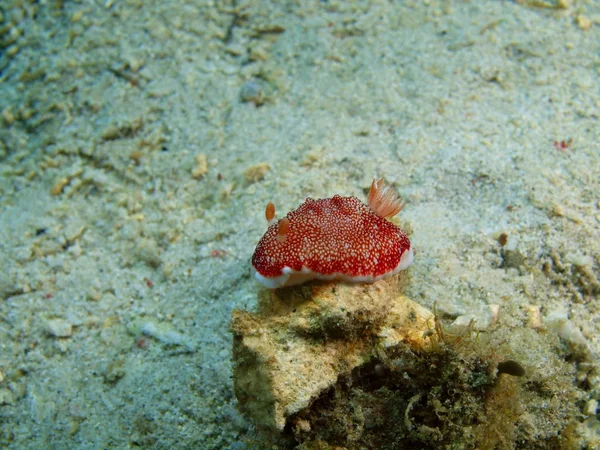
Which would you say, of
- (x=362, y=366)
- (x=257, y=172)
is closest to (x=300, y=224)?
(x=362, y=366)

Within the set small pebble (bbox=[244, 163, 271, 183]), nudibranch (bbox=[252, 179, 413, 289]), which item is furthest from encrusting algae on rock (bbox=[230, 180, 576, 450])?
small pebble (bbox=[244, 163, 271, 183])

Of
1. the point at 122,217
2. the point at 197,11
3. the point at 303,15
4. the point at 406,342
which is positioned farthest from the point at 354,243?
the point at 197,11

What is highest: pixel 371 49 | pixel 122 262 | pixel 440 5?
pixel 440 5

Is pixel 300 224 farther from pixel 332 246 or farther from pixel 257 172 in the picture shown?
pixel 257 172

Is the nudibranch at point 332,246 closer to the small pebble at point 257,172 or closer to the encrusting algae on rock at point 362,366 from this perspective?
the encrusting algae on rock at point 362,366

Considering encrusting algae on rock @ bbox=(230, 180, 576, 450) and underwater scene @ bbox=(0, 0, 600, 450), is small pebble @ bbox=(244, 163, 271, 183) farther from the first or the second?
encrusting algae on rock @ bbox=(230, 180, 576, 450)

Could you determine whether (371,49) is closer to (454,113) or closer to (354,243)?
(454,113)
